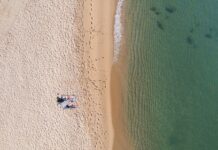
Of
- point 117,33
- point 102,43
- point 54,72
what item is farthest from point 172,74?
point 54,72

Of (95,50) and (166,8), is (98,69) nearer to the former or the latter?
(95,50)

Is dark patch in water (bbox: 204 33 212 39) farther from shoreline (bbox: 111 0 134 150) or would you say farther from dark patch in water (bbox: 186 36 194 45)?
shoreline (bbox: 111 0 134 150)

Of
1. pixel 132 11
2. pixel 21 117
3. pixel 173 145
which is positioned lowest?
pixel 173 145

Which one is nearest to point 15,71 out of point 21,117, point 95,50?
point 21,117

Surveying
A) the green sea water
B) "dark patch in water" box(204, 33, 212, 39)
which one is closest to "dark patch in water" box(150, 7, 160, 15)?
the green sea water

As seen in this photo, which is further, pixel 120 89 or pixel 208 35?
pixel 208 35

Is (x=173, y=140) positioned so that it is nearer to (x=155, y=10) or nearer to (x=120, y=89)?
(x=120, y=89)
